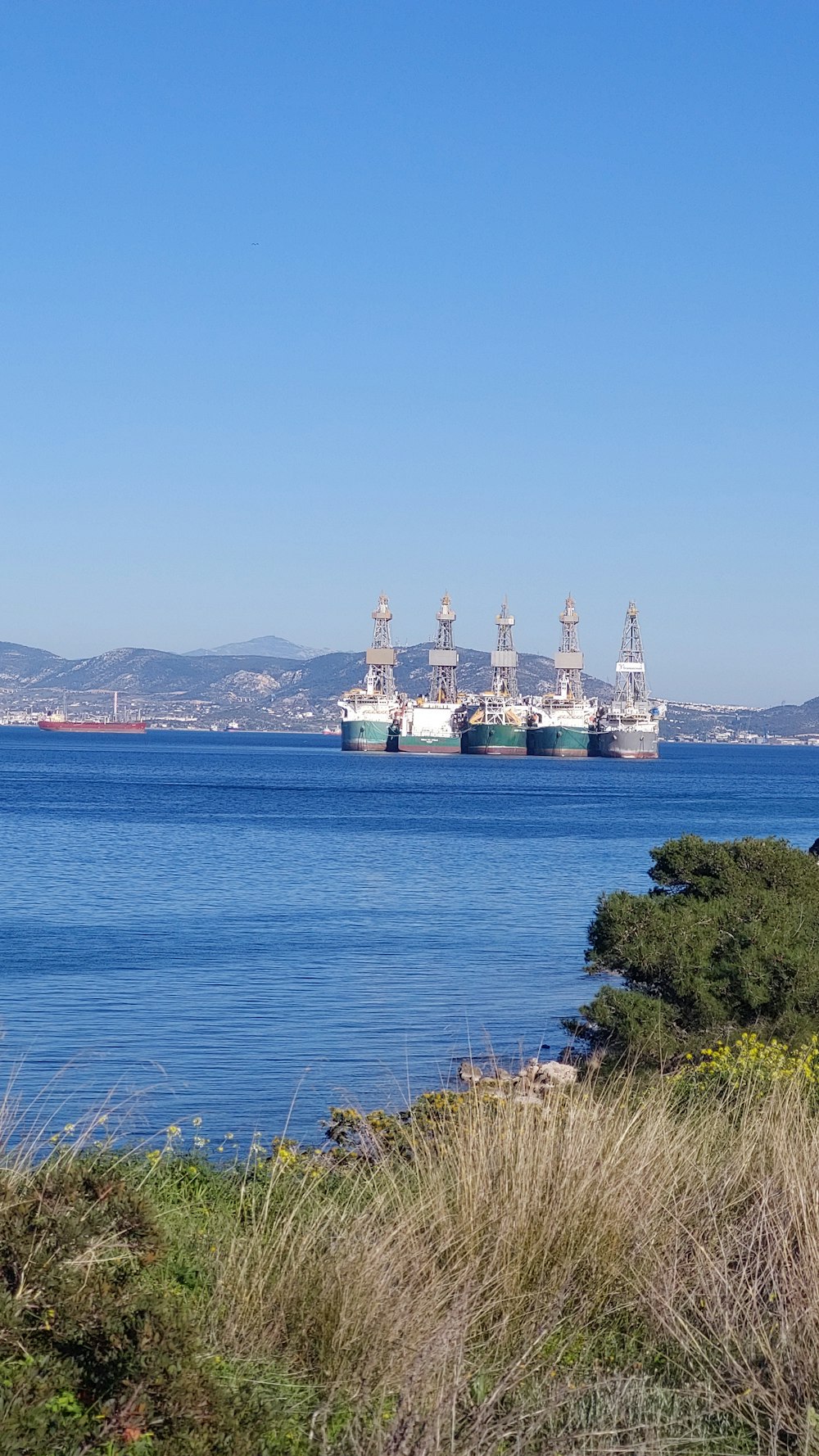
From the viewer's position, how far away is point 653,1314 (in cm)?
411

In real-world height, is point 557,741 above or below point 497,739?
below

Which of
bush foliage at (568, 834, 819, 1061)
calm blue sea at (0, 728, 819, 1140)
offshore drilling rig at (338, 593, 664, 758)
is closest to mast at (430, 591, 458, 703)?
offshore drilling rig at (338, 593, 664, 758)

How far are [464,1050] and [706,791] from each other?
72.9m

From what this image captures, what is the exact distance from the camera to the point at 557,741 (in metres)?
138

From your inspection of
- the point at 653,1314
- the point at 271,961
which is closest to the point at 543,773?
the point at 271,961

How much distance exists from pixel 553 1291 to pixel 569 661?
155m

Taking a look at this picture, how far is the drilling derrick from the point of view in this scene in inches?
6191

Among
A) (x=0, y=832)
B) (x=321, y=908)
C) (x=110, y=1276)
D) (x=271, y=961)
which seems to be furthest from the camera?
(x=0, y=832)

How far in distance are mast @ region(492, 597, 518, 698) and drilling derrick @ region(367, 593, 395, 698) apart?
10883mm

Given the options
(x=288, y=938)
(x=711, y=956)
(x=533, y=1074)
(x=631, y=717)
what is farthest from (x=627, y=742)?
(x=533, y=1074)

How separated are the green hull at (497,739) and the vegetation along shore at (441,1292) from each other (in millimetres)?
132841

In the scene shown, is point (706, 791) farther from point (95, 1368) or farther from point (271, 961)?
point (95, 1368)

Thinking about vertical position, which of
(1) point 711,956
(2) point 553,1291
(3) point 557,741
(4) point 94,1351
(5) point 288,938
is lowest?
(5) point 288,938

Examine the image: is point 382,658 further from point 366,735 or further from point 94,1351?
point 94,1351
